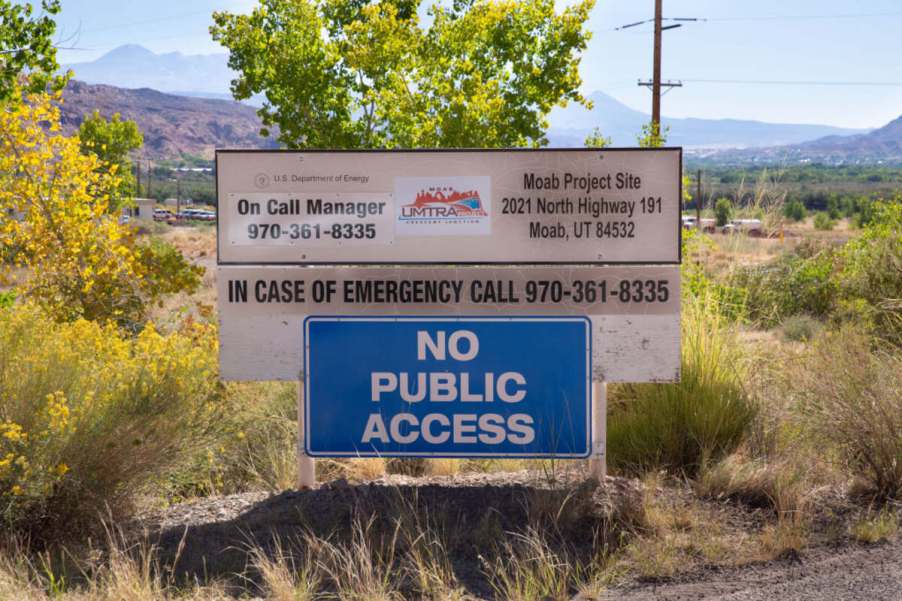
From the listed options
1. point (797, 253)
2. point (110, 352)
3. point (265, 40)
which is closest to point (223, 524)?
point (110, 352)

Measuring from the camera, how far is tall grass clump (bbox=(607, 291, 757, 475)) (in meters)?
7.09

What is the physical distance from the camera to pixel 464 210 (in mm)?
6641

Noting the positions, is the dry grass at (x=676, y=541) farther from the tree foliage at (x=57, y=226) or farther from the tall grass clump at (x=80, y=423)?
the tree foliage at (x=57, y=226)

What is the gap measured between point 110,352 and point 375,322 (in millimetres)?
1770

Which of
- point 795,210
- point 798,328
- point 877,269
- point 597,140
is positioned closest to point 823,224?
point 795,210

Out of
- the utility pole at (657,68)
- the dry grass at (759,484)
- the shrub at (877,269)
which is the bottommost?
the dry grass at (759,484)

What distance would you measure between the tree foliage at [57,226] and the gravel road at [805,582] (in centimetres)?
614

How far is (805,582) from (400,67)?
1365 cm

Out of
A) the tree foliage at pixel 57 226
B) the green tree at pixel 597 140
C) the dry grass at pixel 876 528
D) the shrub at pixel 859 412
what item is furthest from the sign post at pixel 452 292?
the green tree at pixel 597 140

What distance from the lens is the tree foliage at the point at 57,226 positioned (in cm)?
941

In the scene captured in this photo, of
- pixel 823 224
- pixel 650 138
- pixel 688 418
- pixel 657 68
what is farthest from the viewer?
pixel 823 224

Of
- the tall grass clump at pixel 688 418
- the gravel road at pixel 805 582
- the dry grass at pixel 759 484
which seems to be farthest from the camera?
the tall grass clump at pixel 688 418

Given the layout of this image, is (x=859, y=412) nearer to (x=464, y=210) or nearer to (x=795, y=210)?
(x=464, y=210)

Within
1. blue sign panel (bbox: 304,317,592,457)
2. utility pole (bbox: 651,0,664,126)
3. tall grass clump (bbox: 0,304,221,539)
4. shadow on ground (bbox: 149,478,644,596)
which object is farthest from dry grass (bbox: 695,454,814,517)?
utility pole (bbox: 651,0,664,126)
